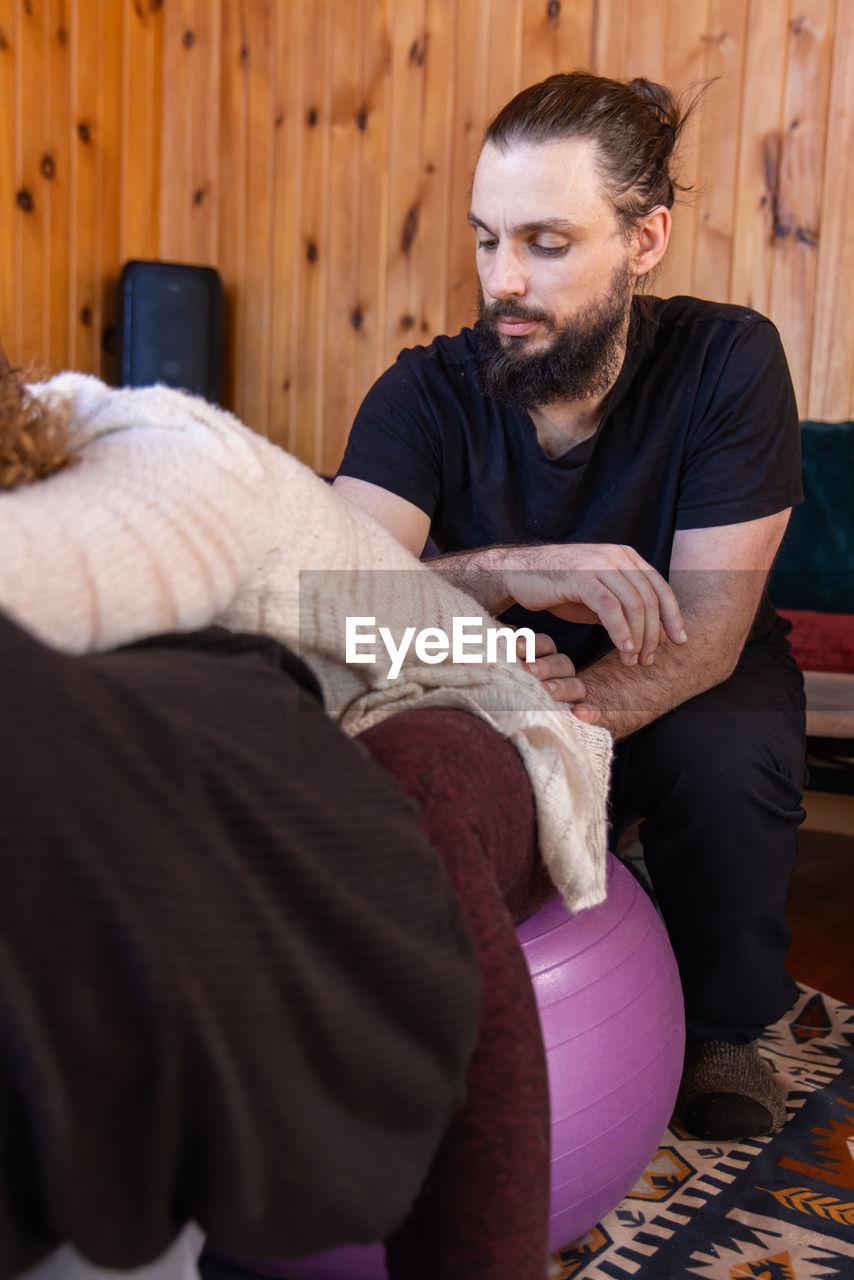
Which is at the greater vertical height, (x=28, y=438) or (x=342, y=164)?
(x=342, y=164)

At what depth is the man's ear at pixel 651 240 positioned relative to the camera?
167 cm

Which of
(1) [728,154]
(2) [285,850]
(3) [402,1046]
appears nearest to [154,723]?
(2) [285,850]

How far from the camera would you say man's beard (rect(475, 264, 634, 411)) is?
1569mm

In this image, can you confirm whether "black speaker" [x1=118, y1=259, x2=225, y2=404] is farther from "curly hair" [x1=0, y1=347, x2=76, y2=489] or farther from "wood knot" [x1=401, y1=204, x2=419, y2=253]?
"curly hair" [x1=0, y1=347, x2=76, y2=489]

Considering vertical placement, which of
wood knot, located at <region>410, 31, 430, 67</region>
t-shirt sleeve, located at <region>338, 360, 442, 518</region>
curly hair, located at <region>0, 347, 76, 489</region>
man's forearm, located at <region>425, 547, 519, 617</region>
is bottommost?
man's forearm, located at <region>425, 547, 519, 617</region>

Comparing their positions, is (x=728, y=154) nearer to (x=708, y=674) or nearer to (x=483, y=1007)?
(x=708, y=674)

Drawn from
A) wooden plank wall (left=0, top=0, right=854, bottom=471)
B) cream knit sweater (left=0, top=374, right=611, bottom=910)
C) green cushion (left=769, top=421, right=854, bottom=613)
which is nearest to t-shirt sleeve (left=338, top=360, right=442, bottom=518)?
cream knit sweater (left=0, top=374, right=611, bottom=910)

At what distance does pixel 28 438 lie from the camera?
70 centimetres

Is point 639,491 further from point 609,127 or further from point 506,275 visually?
point 609,127

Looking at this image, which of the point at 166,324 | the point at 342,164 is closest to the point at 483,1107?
the point at 166,324

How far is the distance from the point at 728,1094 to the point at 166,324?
293 cm

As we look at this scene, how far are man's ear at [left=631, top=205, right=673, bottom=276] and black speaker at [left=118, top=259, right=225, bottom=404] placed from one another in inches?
81.3

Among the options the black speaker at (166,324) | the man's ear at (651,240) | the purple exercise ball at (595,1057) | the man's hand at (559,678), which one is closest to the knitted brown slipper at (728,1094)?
the purple exercise ball at (595,1057)

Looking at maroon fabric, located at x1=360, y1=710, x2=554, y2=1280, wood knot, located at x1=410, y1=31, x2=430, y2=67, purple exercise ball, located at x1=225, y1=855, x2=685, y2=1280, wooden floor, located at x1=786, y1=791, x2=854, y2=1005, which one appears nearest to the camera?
maroon fabric, located at x1=360, y1=710, x2=554, y2=1280
